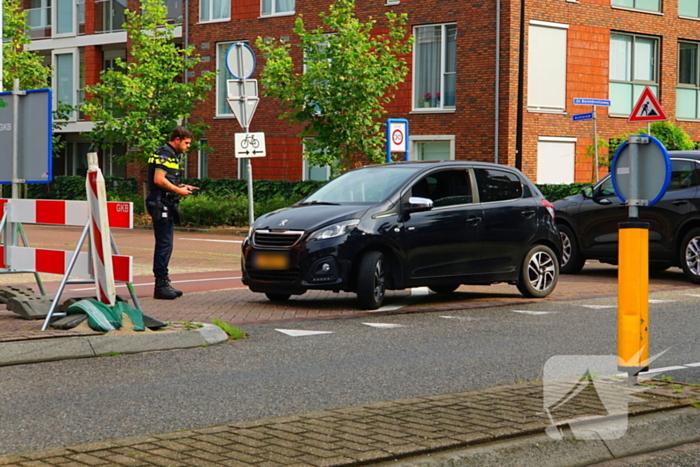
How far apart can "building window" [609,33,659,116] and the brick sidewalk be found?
94.9 feet

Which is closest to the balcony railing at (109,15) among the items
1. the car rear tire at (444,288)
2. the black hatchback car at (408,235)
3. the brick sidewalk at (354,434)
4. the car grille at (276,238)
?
the car rear tire at (444,288)

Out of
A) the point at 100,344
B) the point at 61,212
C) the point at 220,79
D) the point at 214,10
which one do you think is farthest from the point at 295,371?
the point at 214,10

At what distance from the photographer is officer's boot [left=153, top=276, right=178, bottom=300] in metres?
12.1

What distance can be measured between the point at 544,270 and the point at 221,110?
87.3ft

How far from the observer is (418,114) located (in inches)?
1299

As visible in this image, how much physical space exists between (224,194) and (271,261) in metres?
23.5

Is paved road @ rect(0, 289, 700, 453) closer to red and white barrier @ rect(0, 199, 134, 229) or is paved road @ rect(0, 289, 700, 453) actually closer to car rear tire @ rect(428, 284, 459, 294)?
red and white barrier @ rect(0, 199, 134, 229)

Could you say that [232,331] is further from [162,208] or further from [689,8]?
[689,8]

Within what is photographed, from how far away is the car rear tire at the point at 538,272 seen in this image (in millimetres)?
12953

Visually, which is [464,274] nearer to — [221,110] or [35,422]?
[35,422]

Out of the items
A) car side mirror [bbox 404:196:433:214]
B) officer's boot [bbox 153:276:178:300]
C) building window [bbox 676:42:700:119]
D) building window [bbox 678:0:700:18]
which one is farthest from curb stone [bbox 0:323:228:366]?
building window [bbox 678:0:700:18]

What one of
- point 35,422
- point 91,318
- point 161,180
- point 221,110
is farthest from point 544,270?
point 221,110

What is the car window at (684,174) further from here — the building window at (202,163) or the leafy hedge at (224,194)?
the building window at (202,163)

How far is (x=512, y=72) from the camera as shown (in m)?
31.0
